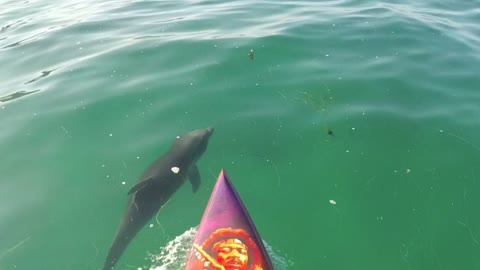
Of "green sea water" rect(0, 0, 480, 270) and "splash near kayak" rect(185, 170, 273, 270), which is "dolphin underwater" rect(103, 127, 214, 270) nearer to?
"green sea water" rect(0, 0, 480, 270)

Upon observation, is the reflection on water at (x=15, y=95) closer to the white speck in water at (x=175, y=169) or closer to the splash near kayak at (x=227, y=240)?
the white speck in water at (x=175, y=169)

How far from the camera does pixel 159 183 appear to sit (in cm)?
728

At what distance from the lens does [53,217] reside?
6902 mm

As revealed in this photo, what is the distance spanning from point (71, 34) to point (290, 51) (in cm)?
814

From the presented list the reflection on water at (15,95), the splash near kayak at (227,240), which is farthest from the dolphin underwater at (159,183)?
the reflection on water at (15,95)

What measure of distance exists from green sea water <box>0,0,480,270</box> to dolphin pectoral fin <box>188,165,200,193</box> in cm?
17

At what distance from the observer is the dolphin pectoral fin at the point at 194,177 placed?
7363mm

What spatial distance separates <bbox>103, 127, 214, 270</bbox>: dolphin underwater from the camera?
643cm

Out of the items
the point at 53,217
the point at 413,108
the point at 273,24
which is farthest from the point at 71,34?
the point at 413,108

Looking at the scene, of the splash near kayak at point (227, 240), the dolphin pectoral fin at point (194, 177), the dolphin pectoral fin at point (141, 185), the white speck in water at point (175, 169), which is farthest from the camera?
the white speck in water at point (175, 169)

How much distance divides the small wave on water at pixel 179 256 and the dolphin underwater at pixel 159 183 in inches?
24.1

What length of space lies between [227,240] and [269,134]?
3130 mm

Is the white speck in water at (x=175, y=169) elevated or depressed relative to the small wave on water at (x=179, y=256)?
elevated

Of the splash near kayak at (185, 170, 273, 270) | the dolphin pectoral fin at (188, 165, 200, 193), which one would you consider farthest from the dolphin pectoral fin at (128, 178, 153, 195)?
the splash near kayak at (185, 170, 273, 270)
